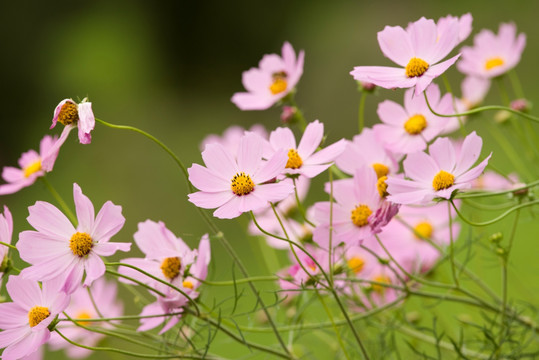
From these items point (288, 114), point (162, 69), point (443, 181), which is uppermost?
point (162, 69)

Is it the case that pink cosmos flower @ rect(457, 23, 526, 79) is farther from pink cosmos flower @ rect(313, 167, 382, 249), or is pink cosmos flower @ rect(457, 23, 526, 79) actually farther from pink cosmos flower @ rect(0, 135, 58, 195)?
pink cosmos flower @ rect(0, 135, 58, 195)

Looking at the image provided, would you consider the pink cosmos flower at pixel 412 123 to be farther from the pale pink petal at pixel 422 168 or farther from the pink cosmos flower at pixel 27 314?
the pink cosmos flower at pixel 27 314

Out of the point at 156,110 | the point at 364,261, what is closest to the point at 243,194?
the point at 364,261

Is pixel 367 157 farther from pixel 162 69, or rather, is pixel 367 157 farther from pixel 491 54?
pixel 162 69

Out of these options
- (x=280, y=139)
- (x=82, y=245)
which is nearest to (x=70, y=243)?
(x=82, y=245)

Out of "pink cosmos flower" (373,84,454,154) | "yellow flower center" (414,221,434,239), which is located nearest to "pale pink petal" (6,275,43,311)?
"pink cosmos flower" (373,84,454,154)

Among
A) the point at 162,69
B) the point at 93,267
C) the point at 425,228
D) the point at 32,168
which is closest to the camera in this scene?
the point at 93,267

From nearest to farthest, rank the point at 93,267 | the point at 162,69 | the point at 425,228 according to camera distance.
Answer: the point at 93,267
the point at 425,228
the point at 162,69
